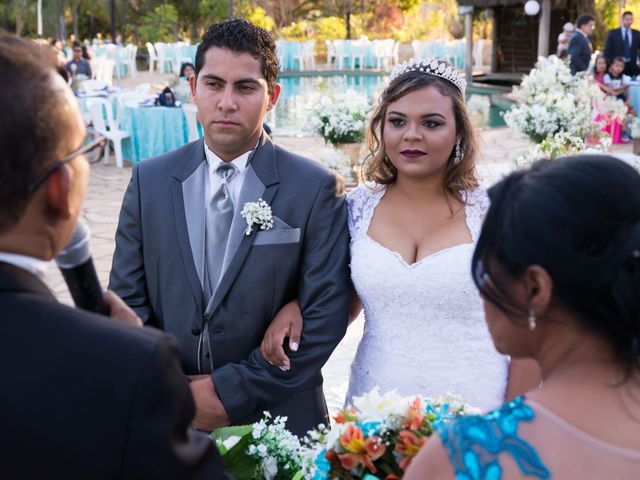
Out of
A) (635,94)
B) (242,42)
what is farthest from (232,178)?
(635,94)

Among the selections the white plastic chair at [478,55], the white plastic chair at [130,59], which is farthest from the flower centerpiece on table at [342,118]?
the white plastic chair at [478,55]

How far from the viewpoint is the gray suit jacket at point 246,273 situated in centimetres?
312

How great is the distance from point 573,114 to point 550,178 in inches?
346

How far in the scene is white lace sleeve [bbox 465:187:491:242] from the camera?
3.41 metres

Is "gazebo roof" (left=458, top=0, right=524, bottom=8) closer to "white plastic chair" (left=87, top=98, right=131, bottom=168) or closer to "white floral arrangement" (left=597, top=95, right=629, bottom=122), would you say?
"white floral arrangement" (left=597, top=95, right=629, bottom=122)

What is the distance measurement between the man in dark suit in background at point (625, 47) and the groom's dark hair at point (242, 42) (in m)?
16.9

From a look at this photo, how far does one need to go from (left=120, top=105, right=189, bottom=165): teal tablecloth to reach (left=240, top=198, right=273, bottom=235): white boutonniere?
37.5ft

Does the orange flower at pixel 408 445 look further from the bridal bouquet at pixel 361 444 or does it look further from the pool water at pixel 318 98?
the pool water at pixel 318 98

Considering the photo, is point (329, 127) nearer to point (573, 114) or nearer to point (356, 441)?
point (573, 114)

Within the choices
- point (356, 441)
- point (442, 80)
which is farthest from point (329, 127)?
point (356, 441)

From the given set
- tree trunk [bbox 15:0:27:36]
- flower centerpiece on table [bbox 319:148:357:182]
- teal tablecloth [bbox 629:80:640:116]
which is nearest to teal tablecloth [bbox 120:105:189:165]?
flower centerpiece on table [bbox 319:148:357:182]

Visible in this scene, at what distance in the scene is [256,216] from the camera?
315cm

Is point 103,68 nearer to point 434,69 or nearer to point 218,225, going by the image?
point 434,69

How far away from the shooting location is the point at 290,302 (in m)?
3.20
